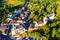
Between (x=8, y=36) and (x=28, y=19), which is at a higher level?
(x=28, y=19)

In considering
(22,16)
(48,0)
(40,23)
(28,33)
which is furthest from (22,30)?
(48,0)

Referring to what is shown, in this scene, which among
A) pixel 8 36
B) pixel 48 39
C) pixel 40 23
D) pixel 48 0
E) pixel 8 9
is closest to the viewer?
pixel 48 39

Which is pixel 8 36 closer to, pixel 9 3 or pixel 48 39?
pixel 48 39

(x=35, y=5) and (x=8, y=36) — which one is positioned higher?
(x=35, y=5)

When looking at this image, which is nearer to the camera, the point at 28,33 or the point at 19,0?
the point at 28,33

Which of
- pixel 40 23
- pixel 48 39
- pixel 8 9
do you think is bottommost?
pixel 48 39

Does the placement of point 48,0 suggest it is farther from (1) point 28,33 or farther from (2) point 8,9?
(1) point 28,33

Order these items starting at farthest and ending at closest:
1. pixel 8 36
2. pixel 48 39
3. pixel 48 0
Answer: pixel 48 0 < pixel 8 36 < pixel 48 39

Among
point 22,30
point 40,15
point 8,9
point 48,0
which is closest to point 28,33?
point 22,30

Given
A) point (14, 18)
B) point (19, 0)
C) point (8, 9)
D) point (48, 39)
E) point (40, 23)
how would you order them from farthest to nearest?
1. point (19, 0)
2. point (8, 9)
3. point (14, 18)
4. point (40, 23)
5. point (48, 39)
